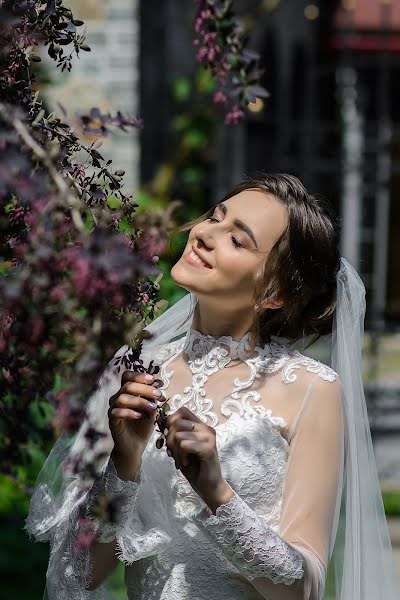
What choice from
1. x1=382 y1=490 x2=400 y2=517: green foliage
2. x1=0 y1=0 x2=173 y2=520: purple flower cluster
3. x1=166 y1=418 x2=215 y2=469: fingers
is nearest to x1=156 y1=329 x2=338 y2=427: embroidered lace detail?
x1=166 y1=418 x2=215 y2=469: fingers

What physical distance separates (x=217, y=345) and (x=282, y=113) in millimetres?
4468

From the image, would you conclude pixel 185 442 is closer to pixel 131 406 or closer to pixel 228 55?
pixel 131 406

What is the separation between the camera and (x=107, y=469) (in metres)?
1.79

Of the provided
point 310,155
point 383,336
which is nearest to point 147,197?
point 310,155

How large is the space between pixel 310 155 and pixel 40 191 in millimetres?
5120

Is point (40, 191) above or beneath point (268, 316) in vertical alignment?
above

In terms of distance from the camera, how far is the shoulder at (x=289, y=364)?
1.91 metres

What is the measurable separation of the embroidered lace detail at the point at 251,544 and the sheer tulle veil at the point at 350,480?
31cm

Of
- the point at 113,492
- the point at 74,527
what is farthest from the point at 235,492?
the point at 74,527

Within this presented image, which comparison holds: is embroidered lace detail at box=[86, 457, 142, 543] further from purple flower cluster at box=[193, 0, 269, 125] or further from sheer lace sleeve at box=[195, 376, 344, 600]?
purple flower cluster at box=[193, 0, 269, 125]

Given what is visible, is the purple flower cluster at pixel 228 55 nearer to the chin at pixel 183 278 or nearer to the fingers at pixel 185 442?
the chin at pixel 183 278

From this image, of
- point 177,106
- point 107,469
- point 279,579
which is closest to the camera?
point 279,579

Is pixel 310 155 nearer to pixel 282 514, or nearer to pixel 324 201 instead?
pixel 324 201

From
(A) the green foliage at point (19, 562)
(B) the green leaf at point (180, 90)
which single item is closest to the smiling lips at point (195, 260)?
(A) the green foliage at point (19, 562)
